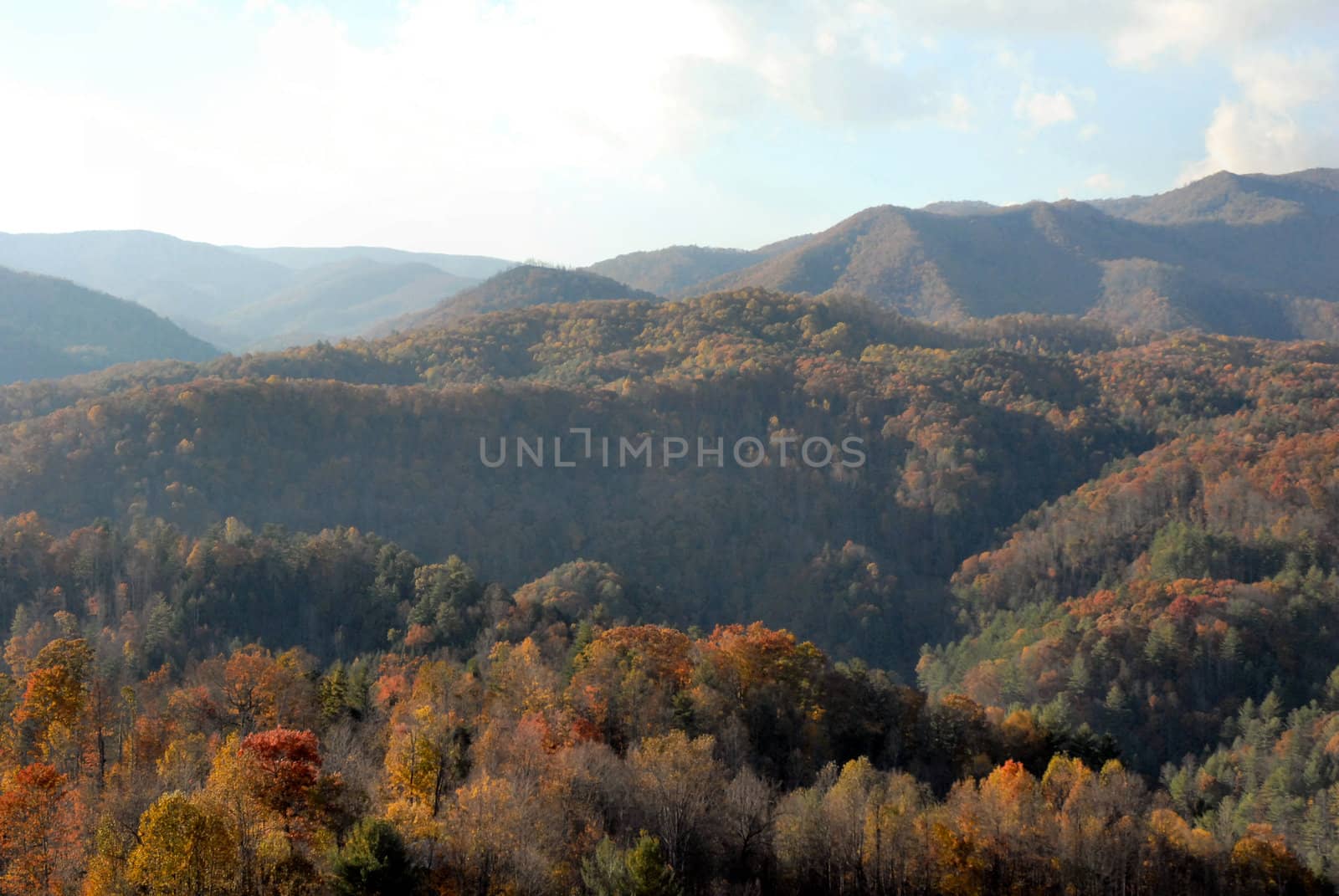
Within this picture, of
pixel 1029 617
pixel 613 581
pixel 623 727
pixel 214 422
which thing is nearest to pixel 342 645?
pixel 613 581

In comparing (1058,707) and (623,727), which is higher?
(623,727)

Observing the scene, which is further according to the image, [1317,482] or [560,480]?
[560,480]

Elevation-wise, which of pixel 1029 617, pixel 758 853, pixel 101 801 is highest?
pixel 101 801

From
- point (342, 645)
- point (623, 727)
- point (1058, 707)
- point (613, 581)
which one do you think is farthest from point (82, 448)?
point (1058, 707)

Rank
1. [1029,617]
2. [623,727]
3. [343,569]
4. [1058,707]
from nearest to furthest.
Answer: [623,727]
[1058,707]
[343,569]
[1029,617]

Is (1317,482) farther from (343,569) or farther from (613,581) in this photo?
(343,569)

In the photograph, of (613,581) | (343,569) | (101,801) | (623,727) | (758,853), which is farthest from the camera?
(613,581)
